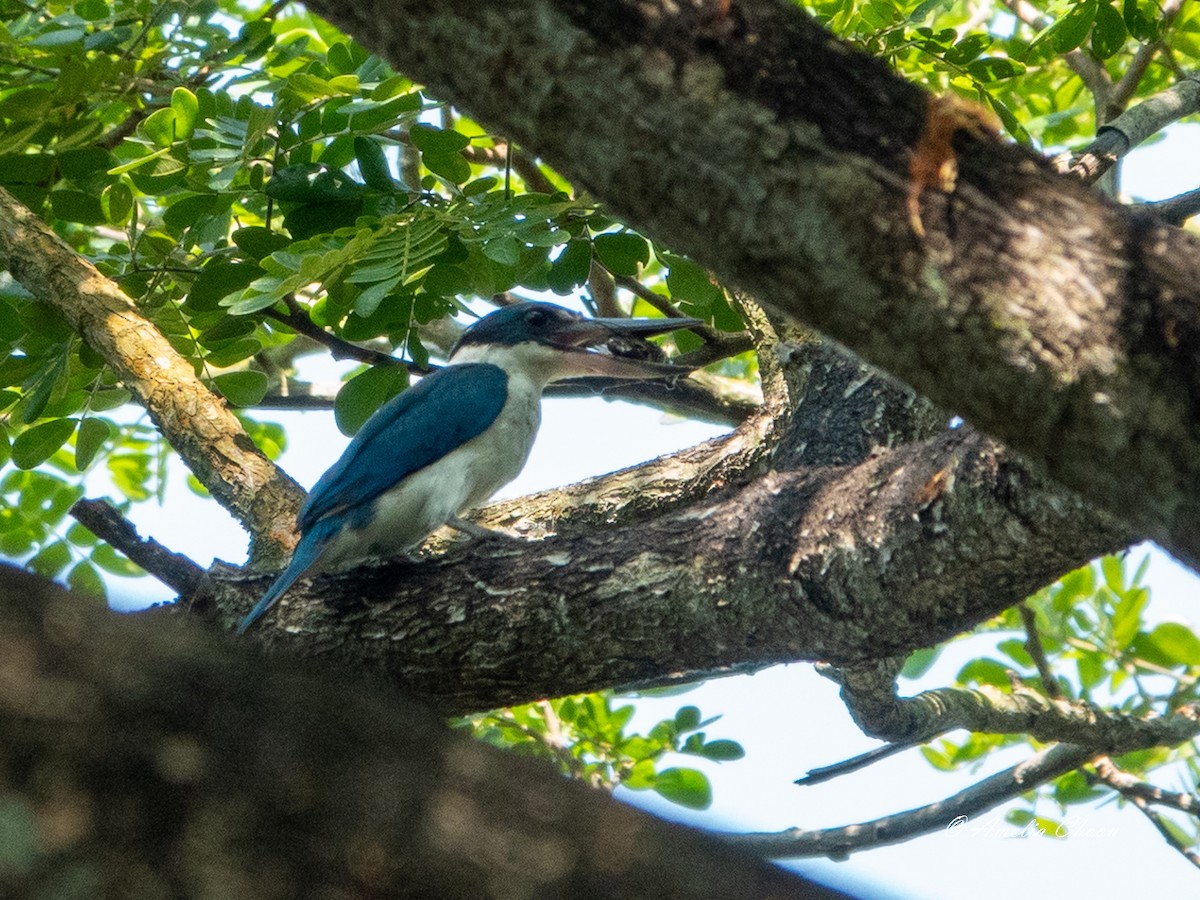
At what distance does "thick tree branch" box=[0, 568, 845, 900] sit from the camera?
0.99 m

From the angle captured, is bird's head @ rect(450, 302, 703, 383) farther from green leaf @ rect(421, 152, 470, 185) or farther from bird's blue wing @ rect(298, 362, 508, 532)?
green leaf @ rect(421, 152, 470, 185)

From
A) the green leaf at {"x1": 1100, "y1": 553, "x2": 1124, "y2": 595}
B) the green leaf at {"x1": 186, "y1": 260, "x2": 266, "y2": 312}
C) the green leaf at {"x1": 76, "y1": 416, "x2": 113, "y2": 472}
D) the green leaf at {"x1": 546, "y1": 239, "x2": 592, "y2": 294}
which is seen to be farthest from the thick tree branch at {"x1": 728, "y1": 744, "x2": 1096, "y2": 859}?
the green leaf at {"x1": 76, "y1": 416, "x2": 113, "y2": 472}

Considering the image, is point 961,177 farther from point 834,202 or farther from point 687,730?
point 687,730

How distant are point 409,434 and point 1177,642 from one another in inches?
129

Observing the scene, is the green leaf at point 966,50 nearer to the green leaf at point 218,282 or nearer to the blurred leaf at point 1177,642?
the green leaf at point 218,282

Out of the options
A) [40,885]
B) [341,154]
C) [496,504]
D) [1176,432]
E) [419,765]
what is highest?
[341,154]

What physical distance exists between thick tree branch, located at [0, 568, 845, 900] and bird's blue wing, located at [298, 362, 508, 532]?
10.5 feet

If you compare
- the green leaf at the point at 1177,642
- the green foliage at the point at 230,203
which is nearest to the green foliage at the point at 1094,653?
the green leaf at the point at 1177,642

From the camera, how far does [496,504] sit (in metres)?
5.09

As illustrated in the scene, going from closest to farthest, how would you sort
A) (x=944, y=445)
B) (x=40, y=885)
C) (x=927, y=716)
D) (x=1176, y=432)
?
(x=40, y=885), (x=1176, y=432), (x=944, y=445), (x=927, y=716)

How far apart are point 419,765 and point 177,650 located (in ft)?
0.76

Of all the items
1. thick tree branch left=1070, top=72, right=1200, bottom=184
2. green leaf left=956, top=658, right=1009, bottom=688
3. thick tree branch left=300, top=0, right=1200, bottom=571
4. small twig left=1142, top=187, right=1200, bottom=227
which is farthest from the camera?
green leaf left=956, top=658, right=1009, bottom=688

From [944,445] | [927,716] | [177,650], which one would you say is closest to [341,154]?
[944,445]

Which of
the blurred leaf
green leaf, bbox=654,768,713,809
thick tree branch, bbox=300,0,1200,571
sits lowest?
thick tree branch, bbox=300,0,1200,571
